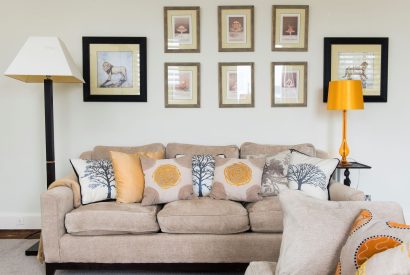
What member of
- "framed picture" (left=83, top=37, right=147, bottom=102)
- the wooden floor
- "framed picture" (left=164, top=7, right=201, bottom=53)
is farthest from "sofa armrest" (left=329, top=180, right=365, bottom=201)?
the wooden floor

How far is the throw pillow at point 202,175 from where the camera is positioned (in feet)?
8.82

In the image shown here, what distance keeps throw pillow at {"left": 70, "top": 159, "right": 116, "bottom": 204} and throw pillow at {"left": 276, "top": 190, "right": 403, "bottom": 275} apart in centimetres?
157

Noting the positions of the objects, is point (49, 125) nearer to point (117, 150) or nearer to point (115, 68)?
point (117, 150)

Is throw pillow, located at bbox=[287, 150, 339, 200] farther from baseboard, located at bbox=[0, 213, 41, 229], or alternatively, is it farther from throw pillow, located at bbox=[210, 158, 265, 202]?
baseboard, located at bbox=[0, 213, 41, 229]

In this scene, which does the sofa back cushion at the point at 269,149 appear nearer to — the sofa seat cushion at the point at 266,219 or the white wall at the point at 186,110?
the white wall at the point at 186,110

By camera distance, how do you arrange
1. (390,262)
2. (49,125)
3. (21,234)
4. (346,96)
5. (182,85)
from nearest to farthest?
(390,262) < (49,125) < (346,96) < (21,234) < (182,85)

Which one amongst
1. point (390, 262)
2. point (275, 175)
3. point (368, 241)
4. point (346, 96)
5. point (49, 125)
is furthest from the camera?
point (346, 96)

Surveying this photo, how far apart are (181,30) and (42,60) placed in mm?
1296

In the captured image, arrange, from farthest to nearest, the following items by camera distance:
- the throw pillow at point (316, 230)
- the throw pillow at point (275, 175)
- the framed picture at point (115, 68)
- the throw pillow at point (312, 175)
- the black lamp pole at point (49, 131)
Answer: the framed picture at point (115, 68) < the black lamp pole at point (49, 131) < the throw pillow at point (275, 175) < the throw pillow at point (312, 175) < the throw pillow at point (316, 230)

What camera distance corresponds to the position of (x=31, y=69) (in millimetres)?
2537

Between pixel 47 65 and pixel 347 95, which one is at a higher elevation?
pixel 47 65

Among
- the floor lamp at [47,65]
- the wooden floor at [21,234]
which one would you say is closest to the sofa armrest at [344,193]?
the floor lamp at [47,65]

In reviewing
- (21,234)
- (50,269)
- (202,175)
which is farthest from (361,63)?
(21,234)

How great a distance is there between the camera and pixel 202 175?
272cm
